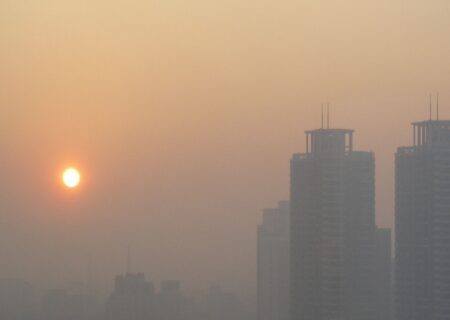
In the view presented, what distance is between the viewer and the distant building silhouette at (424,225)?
27.4 feet

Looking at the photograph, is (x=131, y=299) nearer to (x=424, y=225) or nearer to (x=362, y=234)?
(x=362, y=234)

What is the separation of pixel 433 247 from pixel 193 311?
9.05 feet

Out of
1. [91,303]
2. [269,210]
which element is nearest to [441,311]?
[269,210]

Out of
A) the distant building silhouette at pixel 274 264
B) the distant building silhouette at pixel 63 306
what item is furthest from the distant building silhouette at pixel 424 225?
the distant building silhouette at pixel 63 306

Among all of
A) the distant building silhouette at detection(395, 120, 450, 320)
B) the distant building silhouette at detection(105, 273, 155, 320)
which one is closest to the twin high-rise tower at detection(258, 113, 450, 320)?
the distant building silhouette at detection(395, 120, 450, 320)

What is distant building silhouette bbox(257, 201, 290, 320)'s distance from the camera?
724 cm

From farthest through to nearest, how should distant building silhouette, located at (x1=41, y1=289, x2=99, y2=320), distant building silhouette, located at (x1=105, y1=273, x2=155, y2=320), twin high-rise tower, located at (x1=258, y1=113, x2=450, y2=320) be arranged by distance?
twin high-rise tower, located at (x1=258, y1=113, x2=450, y2=320) → distant building silhouette, located at (x1=105, y1=273, x2=155, y2=320) → distant building silhouette, located at (x1=41, y1=289, x2=99, y2=320)

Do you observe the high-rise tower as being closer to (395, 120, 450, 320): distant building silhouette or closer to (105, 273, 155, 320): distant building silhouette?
(395, 120, 450, 320): distant building silhouette

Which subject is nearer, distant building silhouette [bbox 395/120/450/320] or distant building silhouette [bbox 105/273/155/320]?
distant building silhouette [bbox 105/273/155/320]

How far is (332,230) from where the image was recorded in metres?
8.84

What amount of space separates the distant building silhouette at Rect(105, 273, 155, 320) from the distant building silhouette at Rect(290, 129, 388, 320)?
1586mm

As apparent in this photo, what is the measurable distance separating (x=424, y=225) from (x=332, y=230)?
72cm

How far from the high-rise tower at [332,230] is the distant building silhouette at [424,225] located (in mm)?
240

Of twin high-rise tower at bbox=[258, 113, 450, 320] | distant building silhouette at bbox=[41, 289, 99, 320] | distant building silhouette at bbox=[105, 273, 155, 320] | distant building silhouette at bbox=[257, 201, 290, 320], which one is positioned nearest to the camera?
distant building silhouette at bbox=[41, 289, 99, 320]
